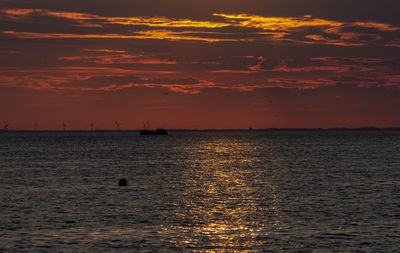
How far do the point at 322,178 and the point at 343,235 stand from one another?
51.3m

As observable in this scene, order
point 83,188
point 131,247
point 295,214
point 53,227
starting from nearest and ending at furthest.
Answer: point 131,247, point 53,227, point 295,214, point 83,188

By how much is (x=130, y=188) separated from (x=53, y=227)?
32823mm

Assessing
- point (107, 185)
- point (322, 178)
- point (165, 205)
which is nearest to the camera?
point (165, 205)

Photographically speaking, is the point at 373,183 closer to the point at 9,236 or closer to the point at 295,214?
the point at 295,214

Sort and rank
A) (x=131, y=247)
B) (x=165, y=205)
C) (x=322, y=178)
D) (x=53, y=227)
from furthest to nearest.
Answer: (x=322, y=178)
(x=165, y=205)
(x=53, y=227)
(x=131, y=247)

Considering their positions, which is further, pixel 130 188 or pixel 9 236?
pixel 130 188

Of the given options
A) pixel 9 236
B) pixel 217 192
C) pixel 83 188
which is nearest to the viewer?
pixel 9 236

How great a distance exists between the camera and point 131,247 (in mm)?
37719

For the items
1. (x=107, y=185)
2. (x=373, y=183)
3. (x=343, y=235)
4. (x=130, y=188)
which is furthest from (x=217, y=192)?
(x=343, y=235)

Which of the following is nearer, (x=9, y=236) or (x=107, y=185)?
(x=9, y=236)

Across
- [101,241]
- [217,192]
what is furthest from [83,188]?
[101,241]

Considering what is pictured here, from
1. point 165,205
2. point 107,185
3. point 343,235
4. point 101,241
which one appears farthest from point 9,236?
point 107,185

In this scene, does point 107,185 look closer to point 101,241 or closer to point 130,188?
point 130,188

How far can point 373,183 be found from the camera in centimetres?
8138
